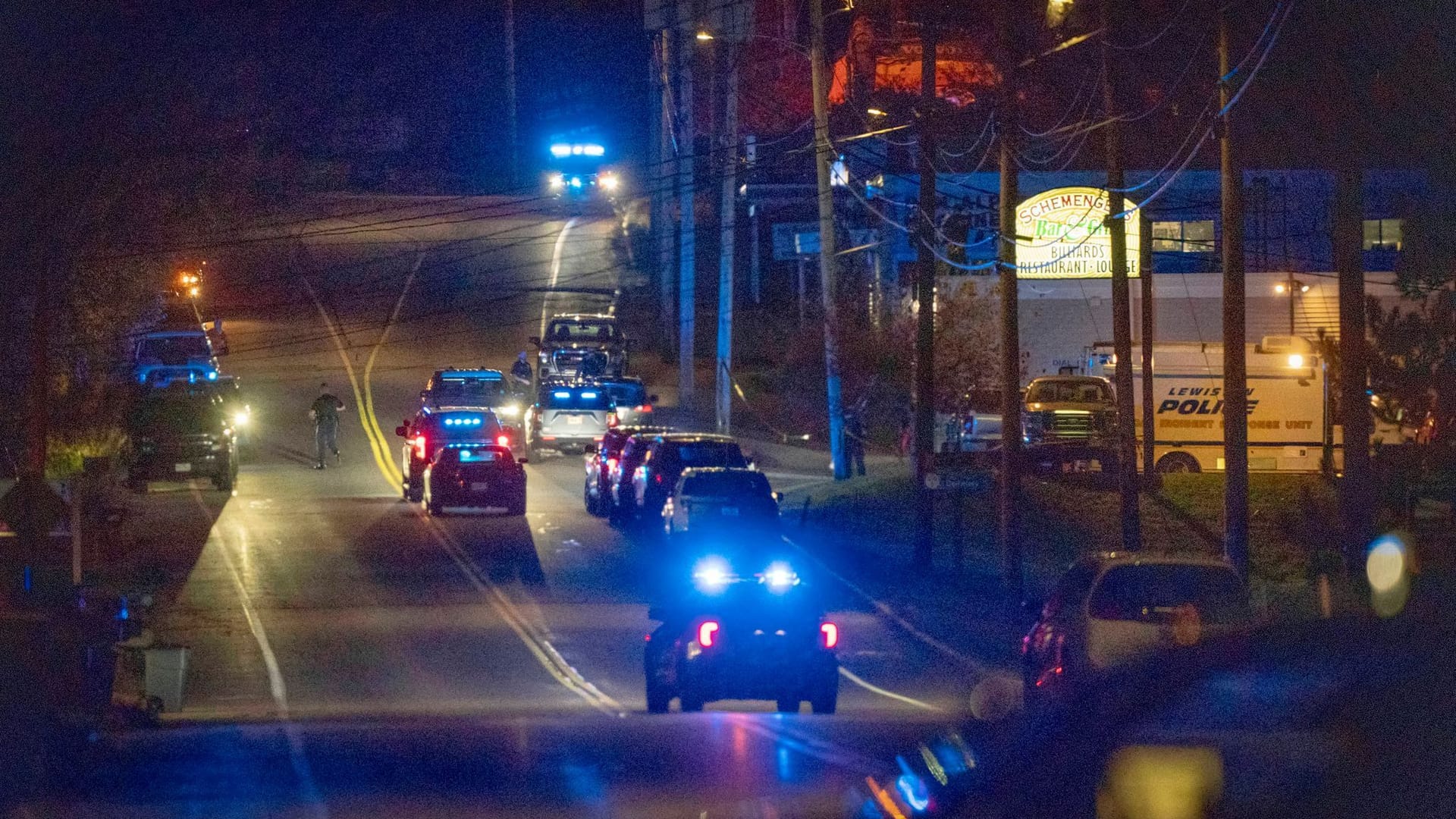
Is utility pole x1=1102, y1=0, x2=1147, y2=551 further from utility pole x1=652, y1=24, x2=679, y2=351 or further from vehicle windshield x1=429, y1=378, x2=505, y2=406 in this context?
utility pole x1=652, y1=24, x2=679, y2=351

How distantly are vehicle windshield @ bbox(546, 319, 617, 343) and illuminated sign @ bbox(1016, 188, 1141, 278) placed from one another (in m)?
12.2

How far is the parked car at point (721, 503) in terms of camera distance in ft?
78.0

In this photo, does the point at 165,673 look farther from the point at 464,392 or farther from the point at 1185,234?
the point at 1185,234

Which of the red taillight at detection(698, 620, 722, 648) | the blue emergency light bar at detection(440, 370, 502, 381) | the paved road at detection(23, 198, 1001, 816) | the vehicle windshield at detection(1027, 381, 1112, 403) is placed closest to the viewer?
the paved road at detection(23, 198, 1001, 816)

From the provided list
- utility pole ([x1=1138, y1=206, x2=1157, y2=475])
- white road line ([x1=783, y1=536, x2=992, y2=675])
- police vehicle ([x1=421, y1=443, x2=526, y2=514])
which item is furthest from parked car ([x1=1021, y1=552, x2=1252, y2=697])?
police vehicle ([x1=421, y1=443, x2=526, y2=514])

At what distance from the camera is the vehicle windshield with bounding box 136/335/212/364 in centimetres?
3869

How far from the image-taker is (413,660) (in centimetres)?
1745

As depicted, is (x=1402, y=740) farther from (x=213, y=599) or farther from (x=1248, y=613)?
(x=213, y=599)

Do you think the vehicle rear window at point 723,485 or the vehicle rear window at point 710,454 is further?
the vehicle rear window at point 710,454

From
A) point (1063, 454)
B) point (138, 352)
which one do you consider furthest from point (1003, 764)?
point (138, 352)

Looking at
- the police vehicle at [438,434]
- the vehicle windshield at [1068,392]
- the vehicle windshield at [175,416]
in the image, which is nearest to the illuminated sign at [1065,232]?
the vehicle windshield at [1068,392]

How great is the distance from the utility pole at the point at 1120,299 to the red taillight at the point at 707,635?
925cm

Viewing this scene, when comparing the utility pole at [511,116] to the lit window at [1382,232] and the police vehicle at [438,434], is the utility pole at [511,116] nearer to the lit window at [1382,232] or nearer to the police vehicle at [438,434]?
the lit window at [1382,232]

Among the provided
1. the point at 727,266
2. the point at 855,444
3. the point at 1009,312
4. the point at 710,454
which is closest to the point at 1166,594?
the point at 1009,312
